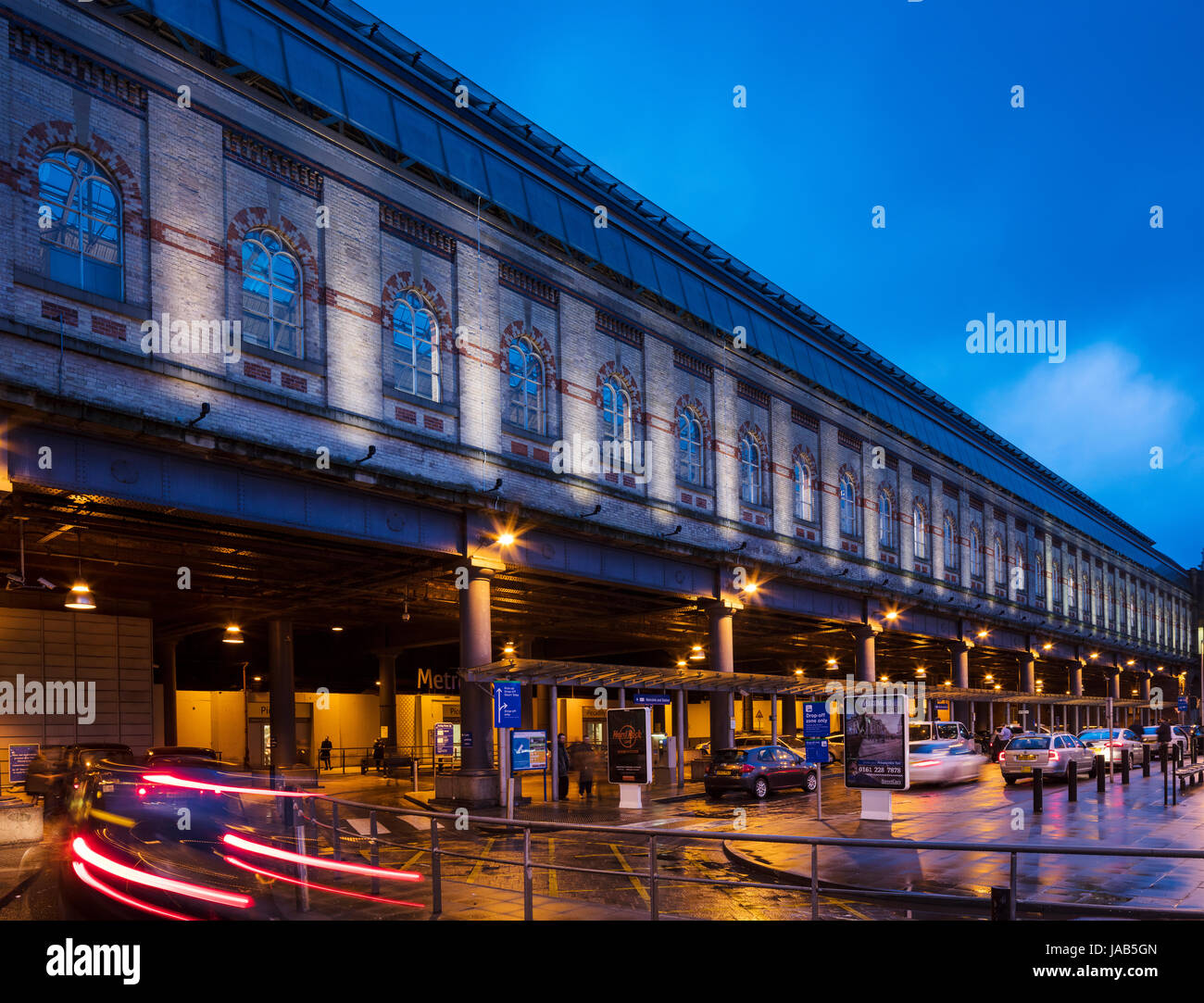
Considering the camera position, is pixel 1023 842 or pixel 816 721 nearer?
pixel 1023 842

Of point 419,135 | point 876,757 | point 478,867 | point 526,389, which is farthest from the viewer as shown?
point 526,389

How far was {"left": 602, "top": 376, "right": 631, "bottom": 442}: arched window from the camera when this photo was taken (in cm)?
3378

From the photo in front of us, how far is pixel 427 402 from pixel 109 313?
847cm

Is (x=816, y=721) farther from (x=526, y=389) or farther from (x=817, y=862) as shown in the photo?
(x=817, y=862)

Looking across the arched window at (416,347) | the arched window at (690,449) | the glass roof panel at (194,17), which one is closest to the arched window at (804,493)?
the arched window at (690,449)

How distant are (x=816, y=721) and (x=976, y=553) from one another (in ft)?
135

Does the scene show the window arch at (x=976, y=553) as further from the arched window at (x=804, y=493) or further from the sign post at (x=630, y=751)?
the sign post at (x=630, y=751)

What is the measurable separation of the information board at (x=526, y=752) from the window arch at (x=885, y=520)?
2842 cm

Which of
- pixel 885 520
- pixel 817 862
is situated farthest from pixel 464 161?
pixel 885 520

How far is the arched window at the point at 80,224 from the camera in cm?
1973

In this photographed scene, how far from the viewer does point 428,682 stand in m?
56.7

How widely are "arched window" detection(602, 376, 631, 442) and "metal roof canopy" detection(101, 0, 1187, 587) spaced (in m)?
3.62

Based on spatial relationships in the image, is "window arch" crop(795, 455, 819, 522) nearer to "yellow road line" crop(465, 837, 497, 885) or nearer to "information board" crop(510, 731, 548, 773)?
"information board" crop(510, 731, 548, 773)
